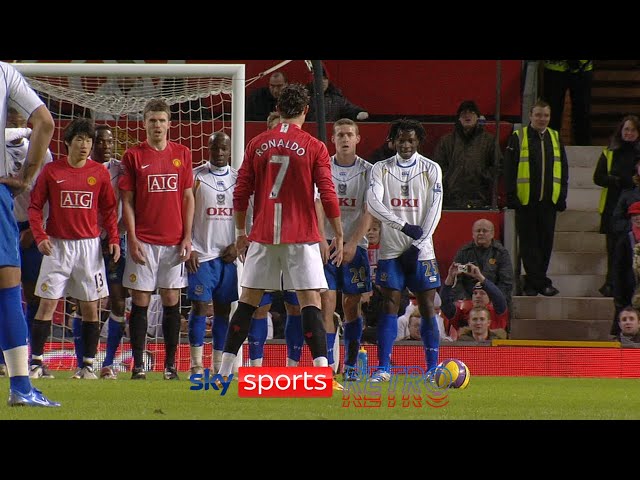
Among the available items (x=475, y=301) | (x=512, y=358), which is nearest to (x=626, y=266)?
(x=475, y=301)

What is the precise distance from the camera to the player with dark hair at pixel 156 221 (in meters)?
9.57

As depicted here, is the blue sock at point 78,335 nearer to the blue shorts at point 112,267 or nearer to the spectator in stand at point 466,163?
the blue shorts at point 112,267

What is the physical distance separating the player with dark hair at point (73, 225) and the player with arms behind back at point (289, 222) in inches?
73.2

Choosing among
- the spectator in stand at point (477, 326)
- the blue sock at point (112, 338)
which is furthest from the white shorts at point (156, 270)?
the spectator in stand at point (477, 326)

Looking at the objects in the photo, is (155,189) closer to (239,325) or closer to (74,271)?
Answer: (74,271)

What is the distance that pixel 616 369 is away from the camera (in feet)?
38.8

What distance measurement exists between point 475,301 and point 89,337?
14.3ft

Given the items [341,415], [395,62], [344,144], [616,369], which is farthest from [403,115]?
[341,415]

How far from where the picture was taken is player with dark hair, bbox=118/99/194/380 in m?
9.57

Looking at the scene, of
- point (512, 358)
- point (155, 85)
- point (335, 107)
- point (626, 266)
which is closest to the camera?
point (155, 85)

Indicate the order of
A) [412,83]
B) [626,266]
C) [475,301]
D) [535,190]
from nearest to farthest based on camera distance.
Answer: [475,301] < [626,266] < [535,190] < [412,83]

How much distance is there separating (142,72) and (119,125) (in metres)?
2.61

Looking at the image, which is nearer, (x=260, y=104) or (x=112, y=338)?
(x=112, y=338)

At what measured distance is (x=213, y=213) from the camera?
9.88 m
